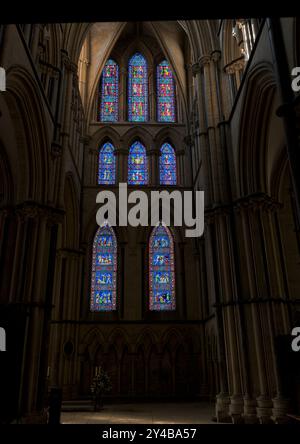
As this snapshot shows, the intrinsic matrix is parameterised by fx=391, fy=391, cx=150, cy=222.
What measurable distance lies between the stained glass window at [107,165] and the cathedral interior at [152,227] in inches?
3.1

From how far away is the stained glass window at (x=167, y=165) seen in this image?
20.2m

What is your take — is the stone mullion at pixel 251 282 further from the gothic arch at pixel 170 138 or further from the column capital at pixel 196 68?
the gothic arch at pixel 170 138

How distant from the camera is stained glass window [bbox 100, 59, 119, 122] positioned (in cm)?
2145

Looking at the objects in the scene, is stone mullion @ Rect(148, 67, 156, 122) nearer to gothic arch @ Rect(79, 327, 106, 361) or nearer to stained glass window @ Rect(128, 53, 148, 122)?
stained glass window @ Rect(128, 53, 148, 122)

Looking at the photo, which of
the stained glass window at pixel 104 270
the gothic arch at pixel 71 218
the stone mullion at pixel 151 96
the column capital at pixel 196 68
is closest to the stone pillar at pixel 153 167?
the stone mullion at pixel 151 96

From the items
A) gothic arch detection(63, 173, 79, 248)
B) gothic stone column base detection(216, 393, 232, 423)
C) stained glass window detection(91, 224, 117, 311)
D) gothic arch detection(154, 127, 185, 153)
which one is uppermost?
gothic arch detection(154, 127, 185, 153)

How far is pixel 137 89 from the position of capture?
22.1m

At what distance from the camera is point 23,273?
9.85 meters

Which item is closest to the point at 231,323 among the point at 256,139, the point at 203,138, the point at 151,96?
the point at 256,139

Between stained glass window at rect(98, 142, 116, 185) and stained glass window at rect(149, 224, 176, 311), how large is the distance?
3601 mm

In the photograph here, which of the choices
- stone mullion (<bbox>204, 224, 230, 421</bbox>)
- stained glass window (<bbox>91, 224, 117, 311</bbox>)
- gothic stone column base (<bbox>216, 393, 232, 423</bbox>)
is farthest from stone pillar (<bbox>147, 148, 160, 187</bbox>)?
gothic stone column base (<bbox>216, 393, 232, 423</bbox>)

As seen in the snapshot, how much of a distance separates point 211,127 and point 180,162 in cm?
747

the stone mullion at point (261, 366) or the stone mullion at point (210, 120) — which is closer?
the stone mullion at point (261, 366)

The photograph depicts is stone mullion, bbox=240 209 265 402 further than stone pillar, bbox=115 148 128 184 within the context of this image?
No
